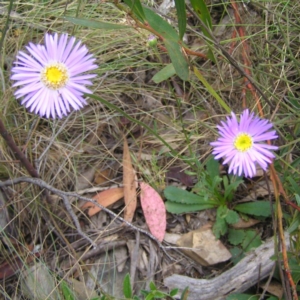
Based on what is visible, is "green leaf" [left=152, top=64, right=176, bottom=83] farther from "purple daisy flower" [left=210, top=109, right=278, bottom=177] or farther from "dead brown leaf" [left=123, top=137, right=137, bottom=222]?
"dead brown leaf" [left=123, top=137, right=137, bottom=222]

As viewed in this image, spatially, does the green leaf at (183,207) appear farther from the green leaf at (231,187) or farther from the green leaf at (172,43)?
the green leaf at (172,43)

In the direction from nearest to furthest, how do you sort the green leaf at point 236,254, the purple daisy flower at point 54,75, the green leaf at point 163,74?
the purple daisy flower at point 54,75 < the green leaf at point 163,74 < the green leaf at point 236,254

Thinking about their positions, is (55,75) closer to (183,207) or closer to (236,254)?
(183,207)

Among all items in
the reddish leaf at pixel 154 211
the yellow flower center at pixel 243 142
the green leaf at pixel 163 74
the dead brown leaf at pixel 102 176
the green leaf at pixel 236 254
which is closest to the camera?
the yellow flower center at pixel 243 142

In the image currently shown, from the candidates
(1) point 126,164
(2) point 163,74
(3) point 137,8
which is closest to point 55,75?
(3) point 137,8

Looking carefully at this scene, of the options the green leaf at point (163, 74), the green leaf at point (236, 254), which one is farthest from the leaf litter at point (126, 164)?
the green leaf at point (163, 74)

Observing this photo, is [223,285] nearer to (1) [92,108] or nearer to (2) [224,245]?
(2) [224,245]
